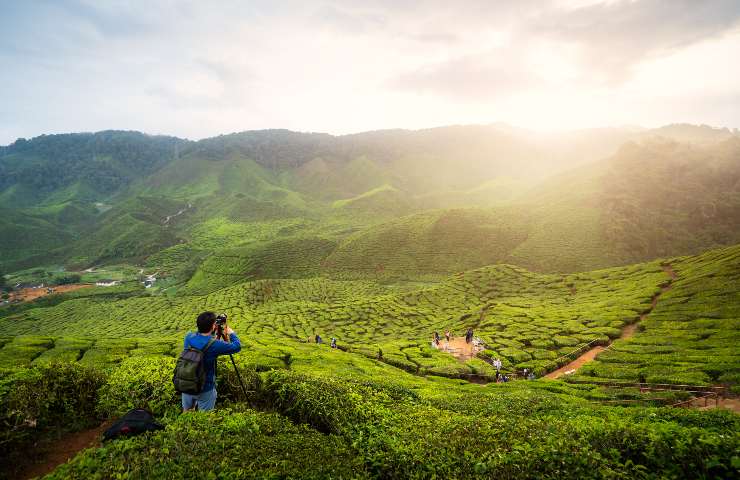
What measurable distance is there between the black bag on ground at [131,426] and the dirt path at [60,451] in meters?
1.99

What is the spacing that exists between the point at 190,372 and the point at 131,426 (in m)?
1.66

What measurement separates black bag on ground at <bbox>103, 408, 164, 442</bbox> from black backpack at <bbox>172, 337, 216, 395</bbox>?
962 mm

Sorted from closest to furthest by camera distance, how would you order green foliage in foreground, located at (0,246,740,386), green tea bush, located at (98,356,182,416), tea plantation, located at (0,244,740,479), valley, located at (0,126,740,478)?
tea plantation, located at (0,244,740,479), valley, located at (0,126,740,478), green tea bush, located at (98,356,182,416), green foliage in foreground, located at (0,246,740,386)

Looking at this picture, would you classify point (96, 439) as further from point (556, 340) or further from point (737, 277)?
point (737, 277)

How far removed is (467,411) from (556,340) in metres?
20.1

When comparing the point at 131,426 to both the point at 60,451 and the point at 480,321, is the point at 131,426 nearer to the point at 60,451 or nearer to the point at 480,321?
the point at 60,451

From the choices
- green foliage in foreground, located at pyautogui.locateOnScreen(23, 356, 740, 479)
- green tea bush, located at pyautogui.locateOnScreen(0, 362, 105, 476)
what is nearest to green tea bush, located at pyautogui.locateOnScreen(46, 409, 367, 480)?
green foliage in foreground, located at pyautogui.locateOnScreen(23, 356, 740, 479)

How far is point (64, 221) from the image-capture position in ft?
538

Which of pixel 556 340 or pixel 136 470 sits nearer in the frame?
pixel 136 470

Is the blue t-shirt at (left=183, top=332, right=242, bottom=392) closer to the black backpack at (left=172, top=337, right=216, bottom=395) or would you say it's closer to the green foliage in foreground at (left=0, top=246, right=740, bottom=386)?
the black backpack at (left=172, top=337, right=216, bottom=395)

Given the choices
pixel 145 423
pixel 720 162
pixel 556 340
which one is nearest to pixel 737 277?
pixel 556 340

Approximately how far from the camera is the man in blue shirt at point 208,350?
825cm

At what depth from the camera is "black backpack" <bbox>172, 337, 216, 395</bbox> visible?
26.3 ft

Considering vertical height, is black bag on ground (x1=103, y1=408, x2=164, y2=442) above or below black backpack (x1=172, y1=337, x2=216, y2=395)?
below
